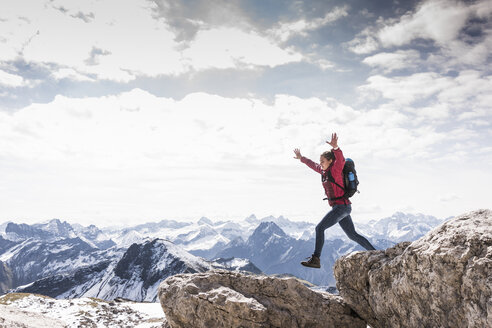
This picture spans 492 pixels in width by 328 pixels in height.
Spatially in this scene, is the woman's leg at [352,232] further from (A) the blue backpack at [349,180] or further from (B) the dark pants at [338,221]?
(A) the blue backpack at [349,180]

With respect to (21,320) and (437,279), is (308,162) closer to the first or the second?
(437,279)

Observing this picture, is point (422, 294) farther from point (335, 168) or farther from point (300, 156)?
point (300, 156)

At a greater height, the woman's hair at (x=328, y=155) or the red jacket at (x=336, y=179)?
the woman's hair at (x=328, y=155)

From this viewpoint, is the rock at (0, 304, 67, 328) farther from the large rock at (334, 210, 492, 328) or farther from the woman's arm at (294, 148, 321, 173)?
the large rock at (334, 210, 492, 328)

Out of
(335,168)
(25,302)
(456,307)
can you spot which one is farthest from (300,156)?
(25,302)

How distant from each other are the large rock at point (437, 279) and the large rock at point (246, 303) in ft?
5.13

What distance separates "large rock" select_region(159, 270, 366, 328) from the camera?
32.5 feet

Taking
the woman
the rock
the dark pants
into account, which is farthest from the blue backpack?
the rock

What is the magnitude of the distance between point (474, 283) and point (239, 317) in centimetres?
665

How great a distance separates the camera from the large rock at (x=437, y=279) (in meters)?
6.70

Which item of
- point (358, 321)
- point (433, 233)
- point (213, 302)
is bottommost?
point (358, 321)

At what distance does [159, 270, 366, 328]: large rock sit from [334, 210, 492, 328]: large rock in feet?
5.13

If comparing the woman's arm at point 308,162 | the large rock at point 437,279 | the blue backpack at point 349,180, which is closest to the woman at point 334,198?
the blue backpack at point 349,180

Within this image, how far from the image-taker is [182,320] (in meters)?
10.3
